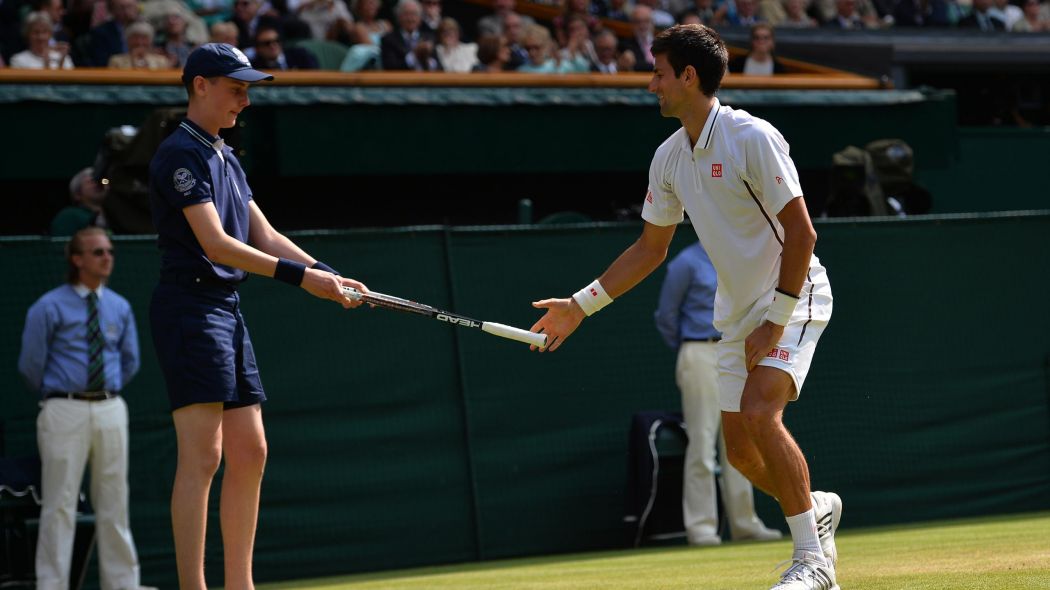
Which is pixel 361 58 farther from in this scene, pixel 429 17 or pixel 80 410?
pixel 80 410

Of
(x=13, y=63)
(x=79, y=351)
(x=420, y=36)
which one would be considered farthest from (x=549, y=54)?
(x=79, y=351)

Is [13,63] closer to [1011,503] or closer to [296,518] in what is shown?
[296,518]

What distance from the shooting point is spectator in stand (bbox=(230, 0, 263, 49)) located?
14844mm

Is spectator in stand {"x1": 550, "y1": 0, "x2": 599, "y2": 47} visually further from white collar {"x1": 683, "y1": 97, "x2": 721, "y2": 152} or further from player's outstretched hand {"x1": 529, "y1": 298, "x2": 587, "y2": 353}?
white collar {"x1": 683, "y1": 97, "x2": 721, "y2": 152}

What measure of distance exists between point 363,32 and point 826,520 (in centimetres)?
962

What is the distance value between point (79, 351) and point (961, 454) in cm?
693

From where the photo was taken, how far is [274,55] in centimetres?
1362

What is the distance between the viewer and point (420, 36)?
50.8ft

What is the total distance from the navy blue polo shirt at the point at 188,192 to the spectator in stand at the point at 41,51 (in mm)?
7421

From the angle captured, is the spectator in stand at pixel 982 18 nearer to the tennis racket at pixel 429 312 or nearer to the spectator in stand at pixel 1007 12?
the spectator in stand at pixel 1007 12

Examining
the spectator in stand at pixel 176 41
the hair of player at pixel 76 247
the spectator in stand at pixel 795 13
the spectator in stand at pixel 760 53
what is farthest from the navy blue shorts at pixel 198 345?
the spectator in stand at pixel 795 13

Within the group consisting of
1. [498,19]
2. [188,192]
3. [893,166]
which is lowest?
[188,192]

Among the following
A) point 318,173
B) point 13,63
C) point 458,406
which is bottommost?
point 458,406

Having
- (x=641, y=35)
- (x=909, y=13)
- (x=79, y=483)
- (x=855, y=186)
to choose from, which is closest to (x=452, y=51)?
(x=641, y=35)
